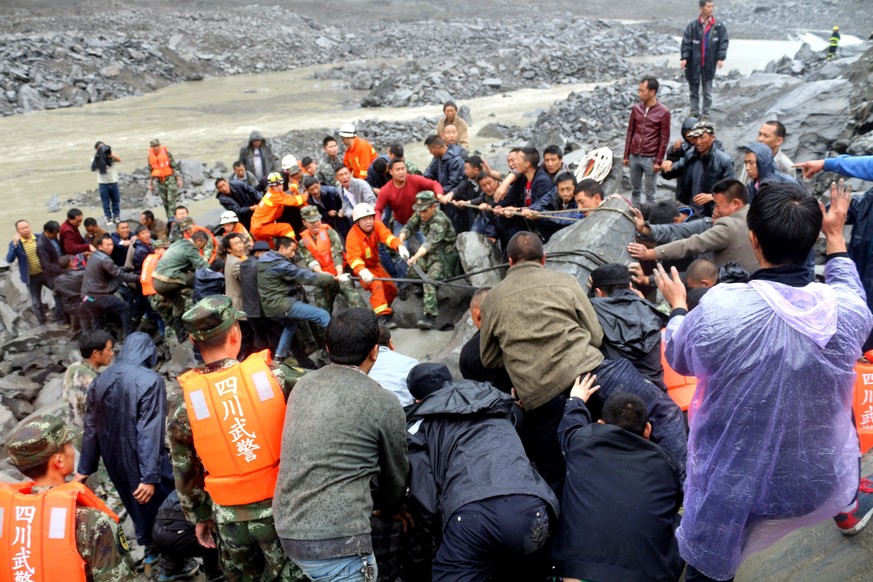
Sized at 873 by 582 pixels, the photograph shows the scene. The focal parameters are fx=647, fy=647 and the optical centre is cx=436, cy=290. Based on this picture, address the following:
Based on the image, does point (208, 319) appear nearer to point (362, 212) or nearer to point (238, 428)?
point (238, 428)

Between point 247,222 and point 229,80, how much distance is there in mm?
27699

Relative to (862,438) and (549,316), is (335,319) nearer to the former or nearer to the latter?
(549,316)

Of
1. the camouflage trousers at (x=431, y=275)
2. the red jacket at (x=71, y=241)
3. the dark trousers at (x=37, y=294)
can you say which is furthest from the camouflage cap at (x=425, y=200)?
the dark trousers at (x=37, y=294)

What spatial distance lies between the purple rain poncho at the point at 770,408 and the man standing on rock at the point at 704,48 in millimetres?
8621

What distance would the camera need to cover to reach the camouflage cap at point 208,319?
304 cm

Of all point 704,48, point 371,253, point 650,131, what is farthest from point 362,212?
point 704,48

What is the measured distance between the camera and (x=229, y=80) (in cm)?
3450

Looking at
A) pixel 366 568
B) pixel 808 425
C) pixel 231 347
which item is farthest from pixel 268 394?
pixel 808 425

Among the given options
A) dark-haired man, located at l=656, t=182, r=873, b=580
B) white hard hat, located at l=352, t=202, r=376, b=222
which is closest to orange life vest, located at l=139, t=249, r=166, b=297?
white hard hat, located at l=352, t=202, r=376, b=222

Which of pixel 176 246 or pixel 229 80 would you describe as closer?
pixel 176 246

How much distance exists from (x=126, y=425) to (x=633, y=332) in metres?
3.37

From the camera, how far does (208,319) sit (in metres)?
3.08

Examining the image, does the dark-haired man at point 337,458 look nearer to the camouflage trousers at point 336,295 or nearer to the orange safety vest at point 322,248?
the camouflage trousers at point 336,295

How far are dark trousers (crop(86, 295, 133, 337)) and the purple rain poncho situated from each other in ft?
27.6
